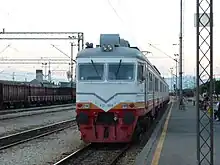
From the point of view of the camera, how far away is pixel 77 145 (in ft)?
55.7

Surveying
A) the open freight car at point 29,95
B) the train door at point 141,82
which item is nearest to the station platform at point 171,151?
the train door at point 141,82

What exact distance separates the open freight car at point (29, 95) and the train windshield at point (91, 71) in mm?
31085

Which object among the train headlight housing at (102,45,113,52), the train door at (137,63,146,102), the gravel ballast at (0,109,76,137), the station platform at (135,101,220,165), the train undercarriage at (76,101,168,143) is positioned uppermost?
the train headlight housing at (102,45,113,52)

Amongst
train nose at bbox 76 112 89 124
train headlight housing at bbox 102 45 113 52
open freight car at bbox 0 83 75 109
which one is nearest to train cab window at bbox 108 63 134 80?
train headlight housing at bbox 102 45 113 52

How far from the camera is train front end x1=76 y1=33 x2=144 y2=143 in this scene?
48.9 feet

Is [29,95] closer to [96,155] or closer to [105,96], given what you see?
[105,96]

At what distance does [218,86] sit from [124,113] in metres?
91.6

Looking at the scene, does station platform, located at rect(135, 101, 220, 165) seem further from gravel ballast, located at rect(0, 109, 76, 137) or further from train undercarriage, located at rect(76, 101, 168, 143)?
gravel ballast, located at rect(0, 109, 76, 137)

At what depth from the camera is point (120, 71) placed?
614 inches

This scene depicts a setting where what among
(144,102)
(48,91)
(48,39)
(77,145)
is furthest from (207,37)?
(48,91)

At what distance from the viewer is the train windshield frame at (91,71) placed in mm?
15578

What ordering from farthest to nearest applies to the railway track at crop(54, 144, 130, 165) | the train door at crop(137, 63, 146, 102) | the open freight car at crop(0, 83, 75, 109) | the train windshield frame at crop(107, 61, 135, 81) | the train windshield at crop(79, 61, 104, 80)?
the open freight car at crop(0, 83, 75, 109) → the train door at crop(137, 63, 146, 102) → the train windshield at crop(79, 61, 104, 80) → the train windshield frame at crop(107, 61, 135, 81) → the railway track at crop(54, 144, 130, 165)

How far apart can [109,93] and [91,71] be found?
1.04 m

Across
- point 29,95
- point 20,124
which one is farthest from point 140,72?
point 29,95
